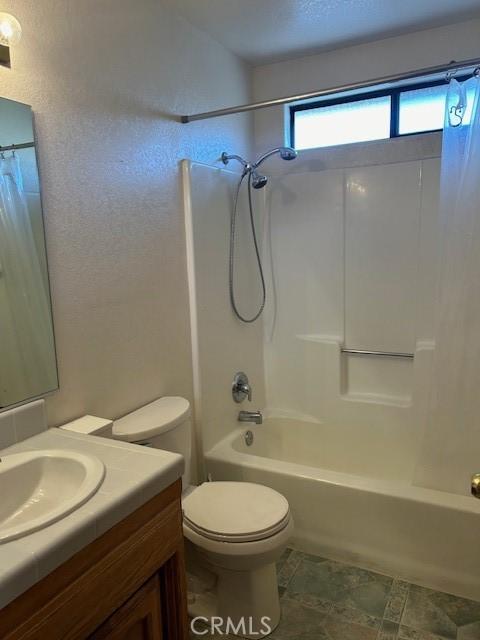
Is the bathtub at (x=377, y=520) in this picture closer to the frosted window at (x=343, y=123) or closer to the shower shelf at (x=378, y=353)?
the shower shelf at (x=378, y=353)

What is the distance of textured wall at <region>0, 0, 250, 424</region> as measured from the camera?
4.95 ft

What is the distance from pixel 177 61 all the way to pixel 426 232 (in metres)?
1.48

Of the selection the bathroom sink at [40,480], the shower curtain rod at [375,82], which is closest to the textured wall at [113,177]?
the shower curtain rod at [375,82]

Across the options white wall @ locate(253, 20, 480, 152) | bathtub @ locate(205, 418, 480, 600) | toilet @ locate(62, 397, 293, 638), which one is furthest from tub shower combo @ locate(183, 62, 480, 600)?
toilet @ locate(62, 397, 293, 638)

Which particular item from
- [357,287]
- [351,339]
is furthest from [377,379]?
[357,287]

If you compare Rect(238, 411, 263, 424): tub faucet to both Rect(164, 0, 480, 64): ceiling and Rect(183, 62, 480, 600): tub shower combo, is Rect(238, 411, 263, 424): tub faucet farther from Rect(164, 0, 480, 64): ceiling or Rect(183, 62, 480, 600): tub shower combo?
Rect(164, 0, 480, 64): ceiling

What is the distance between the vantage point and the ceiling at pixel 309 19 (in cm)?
202

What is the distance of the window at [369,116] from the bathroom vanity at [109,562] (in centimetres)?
215

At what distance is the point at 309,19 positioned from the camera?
7.08ft

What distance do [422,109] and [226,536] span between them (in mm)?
2300

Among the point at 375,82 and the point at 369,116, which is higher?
the point at 369,116

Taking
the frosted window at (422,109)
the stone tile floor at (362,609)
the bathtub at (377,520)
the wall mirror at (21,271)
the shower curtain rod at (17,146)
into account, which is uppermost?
the frosted window at (422,109)

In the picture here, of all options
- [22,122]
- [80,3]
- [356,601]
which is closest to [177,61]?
[80,3]

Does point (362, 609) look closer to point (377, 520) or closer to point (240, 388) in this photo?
point (377, 520)
